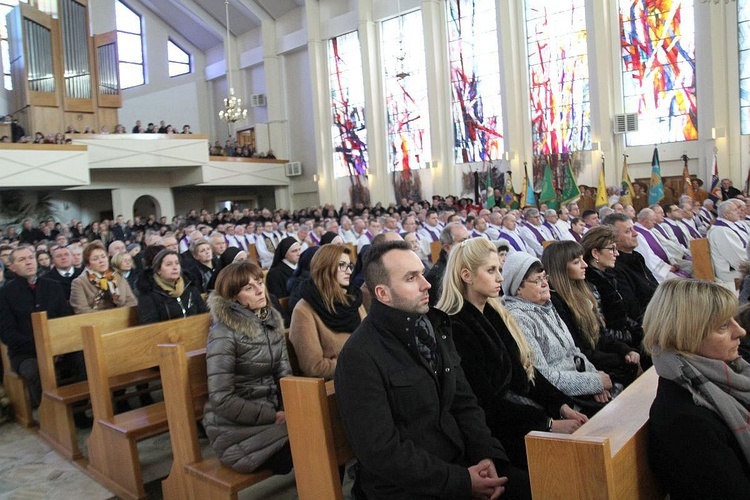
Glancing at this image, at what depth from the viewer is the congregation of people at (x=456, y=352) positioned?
1816mm

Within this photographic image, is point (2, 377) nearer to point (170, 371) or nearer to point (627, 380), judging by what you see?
point (170, 371)

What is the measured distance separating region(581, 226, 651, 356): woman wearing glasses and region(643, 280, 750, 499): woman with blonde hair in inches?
71.1

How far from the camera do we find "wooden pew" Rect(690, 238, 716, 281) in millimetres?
6434

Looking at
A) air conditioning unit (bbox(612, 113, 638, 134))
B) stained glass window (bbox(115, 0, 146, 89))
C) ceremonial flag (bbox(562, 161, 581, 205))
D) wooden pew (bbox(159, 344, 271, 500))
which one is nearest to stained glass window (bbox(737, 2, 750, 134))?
air conditioning unit (bbox(612, 113, 638, 134))

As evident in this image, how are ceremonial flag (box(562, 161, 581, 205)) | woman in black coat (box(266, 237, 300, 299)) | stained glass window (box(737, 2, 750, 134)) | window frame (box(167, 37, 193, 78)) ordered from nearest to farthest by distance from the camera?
woman in black coat (box(266, 237, 300, 299)) < stained glass window (box(737, 2, 750, 134)) < ceremonial flag (box(562, 161, 581, 205)) < window frame (box(167, 37, 193, 78))

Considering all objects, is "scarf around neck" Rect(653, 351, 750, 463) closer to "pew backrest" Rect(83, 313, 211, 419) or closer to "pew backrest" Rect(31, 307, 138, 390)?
"pew backrest" Rect(83, 313, 211, 419)

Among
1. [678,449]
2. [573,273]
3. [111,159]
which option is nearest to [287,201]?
[111,159]

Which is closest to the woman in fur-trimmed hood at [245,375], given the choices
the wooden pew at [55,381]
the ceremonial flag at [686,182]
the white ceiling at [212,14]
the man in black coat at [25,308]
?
the wooden pew at [55,381]

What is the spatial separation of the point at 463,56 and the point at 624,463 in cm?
1840

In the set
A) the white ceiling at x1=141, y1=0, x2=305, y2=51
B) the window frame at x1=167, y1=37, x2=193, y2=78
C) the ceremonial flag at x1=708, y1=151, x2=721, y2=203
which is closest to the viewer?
the ceremonial flag at x1=708, y1=151, x2=721, y2=203

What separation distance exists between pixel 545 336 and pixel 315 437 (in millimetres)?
1208

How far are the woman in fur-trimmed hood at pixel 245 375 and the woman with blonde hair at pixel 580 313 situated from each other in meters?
1.48

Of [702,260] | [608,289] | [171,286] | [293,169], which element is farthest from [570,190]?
[171,286]

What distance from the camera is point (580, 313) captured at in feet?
11.1
